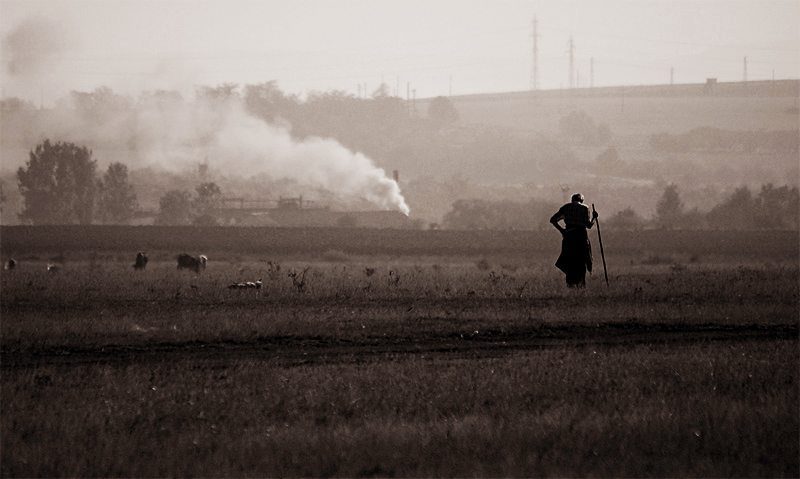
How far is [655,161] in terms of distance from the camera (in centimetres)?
16088

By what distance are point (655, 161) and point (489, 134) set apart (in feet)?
142

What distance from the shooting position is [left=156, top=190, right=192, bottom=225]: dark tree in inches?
3189

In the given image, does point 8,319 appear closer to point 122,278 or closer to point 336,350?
point 336,350

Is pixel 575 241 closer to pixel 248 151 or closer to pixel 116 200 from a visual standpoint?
pixel 116 200

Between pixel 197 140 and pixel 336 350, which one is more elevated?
pixel 197 140

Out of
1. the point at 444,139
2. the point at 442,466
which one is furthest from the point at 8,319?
the point at 444,139

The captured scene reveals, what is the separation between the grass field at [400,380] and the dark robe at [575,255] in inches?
17.0

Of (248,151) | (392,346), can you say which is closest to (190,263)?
(392,346)

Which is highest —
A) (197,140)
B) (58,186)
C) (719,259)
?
(197,140)

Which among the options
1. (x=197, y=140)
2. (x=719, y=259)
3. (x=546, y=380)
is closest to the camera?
(x=546, y=380)

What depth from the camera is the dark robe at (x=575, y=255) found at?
17500mm

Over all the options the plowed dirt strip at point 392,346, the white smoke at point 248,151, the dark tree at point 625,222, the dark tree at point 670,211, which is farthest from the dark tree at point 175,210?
the plowed dirt strip at point 392,346

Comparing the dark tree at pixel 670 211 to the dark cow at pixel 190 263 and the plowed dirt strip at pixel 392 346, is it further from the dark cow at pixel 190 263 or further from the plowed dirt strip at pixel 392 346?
the plowed dirt strip at pixel 392 346

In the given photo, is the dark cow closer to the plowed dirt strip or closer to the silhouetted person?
the silhouetted person
